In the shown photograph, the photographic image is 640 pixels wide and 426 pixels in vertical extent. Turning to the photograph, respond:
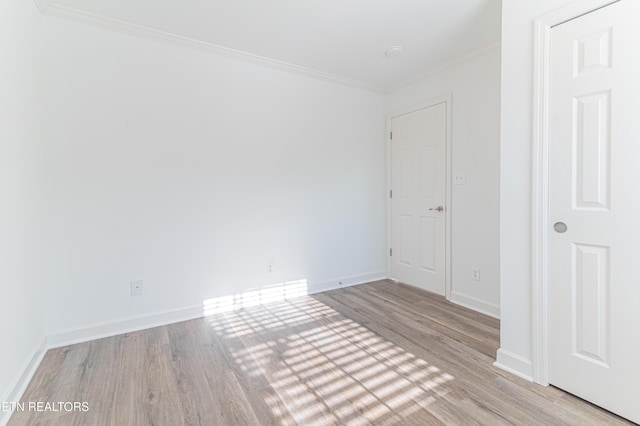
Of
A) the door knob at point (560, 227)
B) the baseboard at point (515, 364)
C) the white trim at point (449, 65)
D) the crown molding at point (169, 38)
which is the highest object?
the crown molding at point (169, 38)

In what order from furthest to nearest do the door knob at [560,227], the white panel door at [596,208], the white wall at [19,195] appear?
the door knob at [560,227] → the white wall at [19,195] → the white panel door at [596,208]

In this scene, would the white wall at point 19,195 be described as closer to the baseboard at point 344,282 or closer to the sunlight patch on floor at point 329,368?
the sunlight patch on floor at point 329,368

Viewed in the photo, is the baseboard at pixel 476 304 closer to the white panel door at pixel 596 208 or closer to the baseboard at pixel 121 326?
the white panel door at pixel 596 208

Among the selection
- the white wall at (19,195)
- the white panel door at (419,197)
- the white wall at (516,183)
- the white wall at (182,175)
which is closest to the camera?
the white wall at (19,195)

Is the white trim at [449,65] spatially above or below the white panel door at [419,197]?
above

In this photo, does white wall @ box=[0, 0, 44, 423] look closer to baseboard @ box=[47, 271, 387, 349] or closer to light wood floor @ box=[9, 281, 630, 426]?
baseboard @ box=[47, 271, 387, 349]

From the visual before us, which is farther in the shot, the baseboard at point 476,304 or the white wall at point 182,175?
the baseboard at point 476,304

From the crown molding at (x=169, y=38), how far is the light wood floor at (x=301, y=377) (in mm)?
2465

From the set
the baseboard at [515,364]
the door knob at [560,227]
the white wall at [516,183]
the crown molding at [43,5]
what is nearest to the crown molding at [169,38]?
the crown molding at [43,5]

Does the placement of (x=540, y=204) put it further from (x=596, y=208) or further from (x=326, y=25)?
(x=326, y=25)

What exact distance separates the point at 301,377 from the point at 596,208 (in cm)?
191

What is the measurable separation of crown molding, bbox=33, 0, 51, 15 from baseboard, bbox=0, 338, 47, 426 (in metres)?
2.35

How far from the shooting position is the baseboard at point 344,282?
3.39 metres

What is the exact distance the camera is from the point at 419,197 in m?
3.45
